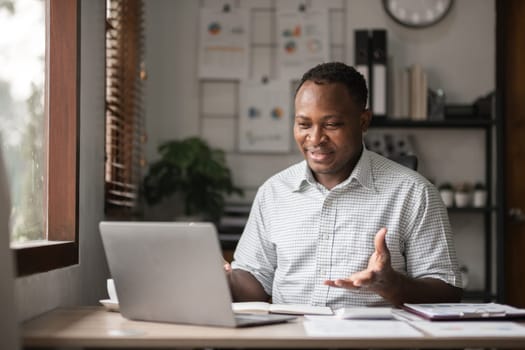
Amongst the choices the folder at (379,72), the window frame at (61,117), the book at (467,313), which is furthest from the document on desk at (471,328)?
the folder at (379,72)

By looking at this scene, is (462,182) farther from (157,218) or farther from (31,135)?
(31,135)

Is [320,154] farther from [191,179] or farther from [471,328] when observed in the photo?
[191,179]

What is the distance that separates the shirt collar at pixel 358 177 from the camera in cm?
215

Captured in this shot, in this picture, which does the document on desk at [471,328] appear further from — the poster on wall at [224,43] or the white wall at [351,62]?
the poster on wall at [224,43]

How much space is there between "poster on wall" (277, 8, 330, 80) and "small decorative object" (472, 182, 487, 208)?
3.39ft

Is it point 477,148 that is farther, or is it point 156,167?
point 477,148

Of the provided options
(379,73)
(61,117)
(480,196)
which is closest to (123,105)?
(61,117)

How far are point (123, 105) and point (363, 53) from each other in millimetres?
1356

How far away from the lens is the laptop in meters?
1.46

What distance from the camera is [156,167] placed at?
3857 millimetres

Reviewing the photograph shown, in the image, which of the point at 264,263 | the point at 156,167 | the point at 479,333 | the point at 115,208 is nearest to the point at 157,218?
the point at 156,167

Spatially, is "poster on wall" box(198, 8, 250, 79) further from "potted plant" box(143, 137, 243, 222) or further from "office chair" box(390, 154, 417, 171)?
"office chair" box(390, 154, 417, 171)

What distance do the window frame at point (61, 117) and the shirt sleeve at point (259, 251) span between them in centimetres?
49

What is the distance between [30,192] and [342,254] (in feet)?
2.73
